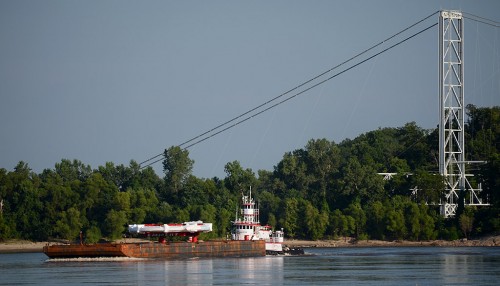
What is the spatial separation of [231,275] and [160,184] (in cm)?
9233

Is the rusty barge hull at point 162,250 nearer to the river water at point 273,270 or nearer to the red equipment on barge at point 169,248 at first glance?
the red equipment on barge at point 169,248

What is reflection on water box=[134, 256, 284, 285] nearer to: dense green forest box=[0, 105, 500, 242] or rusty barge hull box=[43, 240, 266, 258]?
rusty barge hull box=[43, 240, 266, 258]

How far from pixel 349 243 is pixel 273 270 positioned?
6548 cm

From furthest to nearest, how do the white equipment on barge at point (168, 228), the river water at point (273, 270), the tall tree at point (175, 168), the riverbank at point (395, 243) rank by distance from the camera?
1. the tall tree at point (175, 168)
2. the riverbank at point (395, 243)
3. the white equipment on barge at point (168, 228)
4. the river water at point (273, 270)

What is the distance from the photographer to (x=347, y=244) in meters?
169

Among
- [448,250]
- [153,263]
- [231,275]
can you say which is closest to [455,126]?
[448,250]

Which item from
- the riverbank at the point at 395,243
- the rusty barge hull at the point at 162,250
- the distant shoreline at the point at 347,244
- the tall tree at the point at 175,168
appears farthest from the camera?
the tall tree at the point at 175,168

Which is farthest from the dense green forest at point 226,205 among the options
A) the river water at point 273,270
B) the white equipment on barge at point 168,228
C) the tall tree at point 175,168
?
the white equipment on barge at point 168,228

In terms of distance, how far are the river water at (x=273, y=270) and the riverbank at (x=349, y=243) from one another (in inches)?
907

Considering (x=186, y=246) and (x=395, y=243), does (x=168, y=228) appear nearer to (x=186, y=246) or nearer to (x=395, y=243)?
(x=186, y=246)

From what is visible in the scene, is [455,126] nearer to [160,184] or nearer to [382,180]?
[382,180]

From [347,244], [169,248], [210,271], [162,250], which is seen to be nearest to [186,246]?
[169,248]

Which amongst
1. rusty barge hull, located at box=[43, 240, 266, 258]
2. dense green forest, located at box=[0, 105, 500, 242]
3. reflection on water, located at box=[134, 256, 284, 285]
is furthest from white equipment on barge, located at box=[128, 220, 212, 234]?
dense green forest, located at box=[0, 105, 500, 242]

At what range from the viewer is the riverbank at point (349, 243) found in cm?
15800
